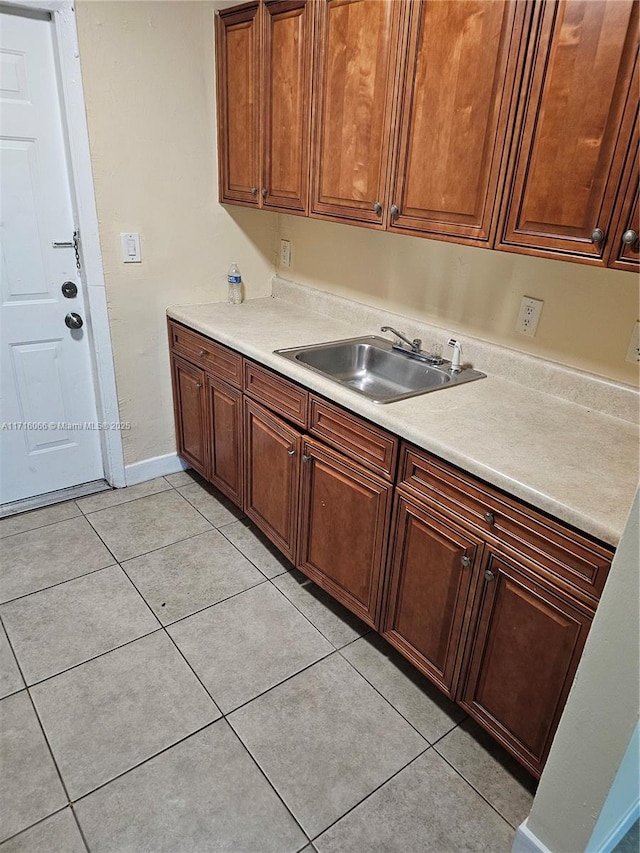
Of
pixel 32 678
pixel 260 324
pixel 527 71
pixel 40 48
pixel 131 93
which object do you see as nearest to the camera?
pixel 527 71

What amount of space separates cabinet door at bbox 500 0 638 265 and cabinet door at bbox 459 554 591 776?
828 mm

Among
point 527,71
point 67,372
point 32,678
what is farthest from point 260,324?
point 32,678

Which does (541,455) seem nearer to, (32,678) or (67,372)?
(32,678)

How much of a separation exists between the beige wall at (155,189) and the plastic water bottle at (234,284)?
0.04m

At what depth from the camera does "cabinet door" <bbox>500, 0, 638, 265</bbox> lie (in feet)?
4.14

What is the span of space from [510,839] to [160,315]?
2.36 m

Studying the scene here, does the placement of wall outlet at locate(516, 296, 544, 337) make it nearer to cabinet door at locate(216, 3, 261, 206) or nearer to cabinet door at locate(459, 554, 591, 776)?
cabinet door at locate(459, 554, 591, 776)

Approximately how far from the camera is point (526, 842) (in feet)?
4.50

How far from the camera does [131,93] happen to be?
2.31m

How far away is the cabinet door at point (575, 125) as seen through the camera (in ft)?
4.14

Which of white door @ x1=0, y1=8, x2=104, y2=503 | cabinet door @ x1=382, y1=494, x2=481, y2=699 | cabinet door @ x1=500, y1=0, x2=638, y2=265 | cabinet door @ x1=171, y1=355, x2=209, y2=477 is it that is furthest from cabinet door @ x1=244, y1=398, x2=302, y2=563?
cabinet door @ x1=500, y1=0, x2=638, y2=265

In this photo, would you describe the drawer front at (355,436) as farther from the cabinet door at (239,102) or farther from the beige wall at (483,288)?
the cabinet door at (239,102)

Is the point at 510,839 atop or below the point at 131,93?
below

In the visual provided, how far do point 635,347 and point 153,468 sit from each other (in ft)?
7.34
